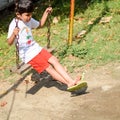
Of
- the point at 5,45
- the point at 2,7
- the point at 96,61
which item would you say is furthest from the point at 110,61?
the point at 2,7

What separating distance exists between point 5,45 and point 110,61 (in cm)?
231

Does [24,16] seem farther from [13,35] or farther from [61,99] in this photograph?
[61,99]

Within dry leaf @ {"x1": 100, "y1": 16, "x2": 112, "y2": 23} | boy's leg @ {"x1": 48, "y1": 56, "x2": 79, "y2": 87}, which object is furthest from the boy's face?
dry leaf @ {"x1": 100, "y1": 16, "x2": 112, "y2": 23}

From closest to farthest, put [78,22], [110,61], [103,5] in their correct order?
[110,61] → [78,22] → [103,5]

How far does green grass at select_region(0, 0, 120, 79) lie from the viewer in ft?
22.0

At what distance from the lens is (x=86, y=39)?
7.37 metres

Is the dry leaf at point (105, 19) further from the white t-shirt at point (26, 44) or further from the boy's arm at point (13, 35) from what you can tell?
the boy's arm at point (13, 35)

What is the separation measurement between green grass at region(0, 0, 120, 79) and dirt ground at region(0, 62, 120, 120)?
0.31 meters

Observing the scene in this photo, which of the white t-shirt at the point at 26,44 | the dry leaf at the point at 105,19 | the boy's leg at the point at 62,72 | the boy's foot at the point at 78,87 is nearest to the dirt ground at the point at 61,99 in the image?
the boy's foot at the point at 78,87

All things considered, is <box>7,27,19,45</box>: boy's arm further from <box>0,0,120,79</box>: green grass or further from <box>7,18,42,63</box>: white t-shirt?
<box>0,0,120,79</box>: green grass

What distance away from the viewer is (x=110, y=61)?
6.52 m

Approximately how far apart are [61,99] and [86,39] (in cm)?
203

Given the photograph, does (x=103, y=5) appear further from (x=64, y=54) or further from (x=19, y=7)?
(x=19, y=7)

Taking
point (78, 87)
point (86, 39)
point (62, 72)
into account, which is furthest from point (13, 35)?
point (86, 39)
